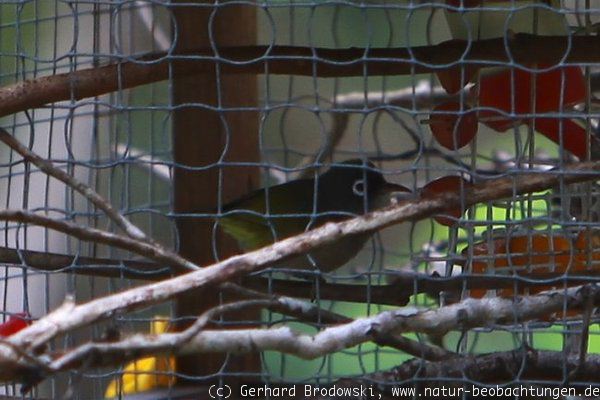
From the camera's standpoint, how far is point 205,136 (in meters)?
2.18

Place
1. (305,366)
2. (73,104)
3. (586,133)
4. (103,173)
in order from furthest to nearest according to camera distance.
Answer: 1. (305,366)
2. (103,173)
3. (586,133)
4. (73,104)

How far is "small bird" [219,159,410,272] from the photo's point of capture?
2314 millimetres

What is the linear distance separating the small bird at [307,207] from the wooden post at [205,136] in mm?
72

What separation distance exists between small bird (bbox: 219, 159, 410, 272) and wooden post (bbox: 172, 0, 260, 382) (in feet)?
0.24

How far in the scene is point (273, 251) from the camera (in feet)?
4.49

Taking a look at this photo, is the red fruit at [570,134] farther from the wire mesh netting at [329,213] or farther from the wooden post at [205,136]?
the wooden post at [205,136]

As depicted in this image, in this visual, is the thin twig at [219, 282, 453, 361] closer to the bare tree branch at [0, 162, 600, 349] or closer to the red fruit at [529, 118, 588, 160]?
the bare tree branch at [0, 162, 600, 349]

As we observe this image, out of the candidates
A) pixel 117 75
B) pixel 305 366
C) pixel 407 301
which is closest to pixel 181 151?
pixel 117 75

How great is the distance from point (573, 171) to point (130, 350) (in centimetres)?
73

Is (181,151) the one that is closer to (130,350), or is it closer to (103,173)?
(103,173)

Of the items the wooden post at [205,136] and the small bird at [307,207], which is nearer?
the wooden post at [205,136]

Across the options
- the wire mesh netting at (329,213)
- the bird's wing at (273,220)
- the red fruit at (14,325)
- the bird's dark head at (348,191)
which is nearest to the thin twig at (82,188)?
the wire mesh netting at (329,213)

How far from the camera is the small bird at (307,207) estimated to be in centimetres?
231

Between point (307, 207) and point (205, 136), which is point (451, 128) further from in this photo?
point (307, 207)
